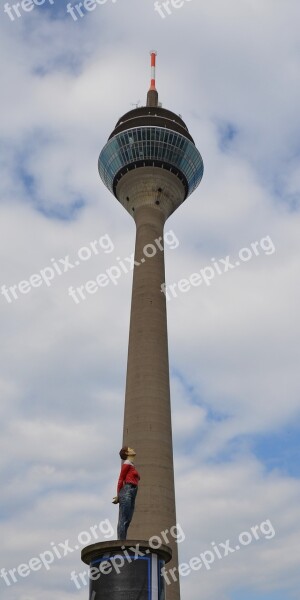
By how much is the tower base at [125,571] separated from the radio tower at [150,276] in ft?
90.6

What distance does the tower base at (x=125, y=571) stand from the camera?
11008 mm

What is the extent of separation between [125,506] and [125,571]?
1.76 m

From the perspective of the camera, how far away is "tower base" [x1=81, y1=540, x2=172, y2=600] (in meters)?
11.0

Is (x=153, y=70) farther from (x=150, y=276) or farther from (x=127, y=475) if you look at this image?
(x=127, y=475)

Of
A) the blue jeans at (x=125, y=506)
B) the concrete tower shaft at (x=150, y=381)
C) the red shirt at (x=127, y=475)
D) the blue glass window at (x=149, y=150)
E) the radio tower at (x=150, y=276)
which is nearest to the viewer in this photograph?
the blue jeans at (x=125, y=506)

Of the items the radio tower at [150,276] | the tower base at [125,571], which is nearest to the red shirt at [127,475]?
the tower base at [125,571]

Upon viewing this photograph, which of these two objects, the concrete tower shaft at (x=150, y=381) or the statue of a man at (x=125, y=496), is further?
the concrete tower shaft at (x=150, y=381)

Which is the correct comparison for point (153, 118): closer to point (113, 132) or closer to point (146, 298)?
point (113, 132)

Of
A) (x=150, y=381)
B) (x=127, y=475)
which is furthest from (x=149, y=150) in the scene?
(x=127, y=475)

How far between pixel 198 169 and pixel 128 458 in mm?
59097

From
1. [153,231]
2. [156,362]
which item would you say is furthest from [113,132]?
[156,362]

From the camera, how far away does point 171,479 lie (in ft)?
159

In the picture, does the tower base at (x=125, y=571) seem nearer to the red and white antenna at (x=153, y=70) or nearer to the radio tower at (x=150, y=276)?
the radio tower at (x=150, y=276)

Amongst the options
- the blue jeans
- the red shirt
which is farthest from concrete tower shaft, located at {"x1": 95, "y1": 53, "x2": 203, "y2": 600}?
the red shirt
